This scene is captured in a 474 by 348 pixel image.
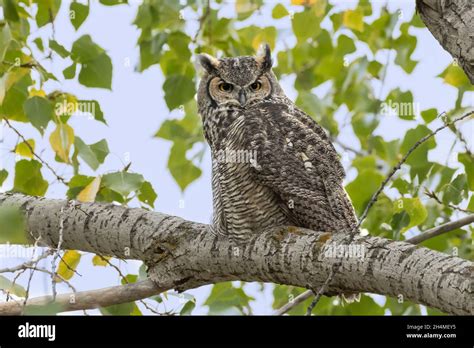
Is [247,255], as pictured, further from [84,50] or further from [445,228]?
[84,50]

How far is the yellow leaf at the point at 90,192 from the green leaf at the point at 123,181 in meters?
0.03

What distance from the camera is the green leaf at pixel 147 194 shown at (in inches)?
100

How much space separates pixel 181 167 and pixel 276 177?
104 centimetres

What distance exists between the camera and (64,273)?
7.96 ft

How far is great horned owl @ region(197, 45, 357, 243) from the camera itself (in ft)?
7.77

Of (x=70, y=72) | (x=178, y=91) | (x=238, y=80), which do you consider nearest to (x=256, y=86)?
(x=238, y=80)

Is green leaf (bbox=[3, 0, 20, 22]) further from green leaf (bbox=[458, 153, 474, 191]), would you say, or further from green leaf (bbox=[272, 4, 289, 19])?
green leaf (bbox=[458, 153, 474, 191])

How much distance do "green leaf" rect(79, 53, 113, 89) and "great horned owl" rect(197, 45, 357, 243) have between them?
477mm

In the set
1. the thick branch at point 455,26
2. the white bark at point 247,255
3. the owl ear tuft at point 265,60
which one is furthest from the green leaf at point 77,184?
the thick branch at point 455,26

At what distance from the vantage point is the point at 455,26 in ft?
5.85

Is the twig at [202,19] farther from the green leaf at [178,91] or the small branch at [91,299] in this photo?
the small branch at [91,299]
